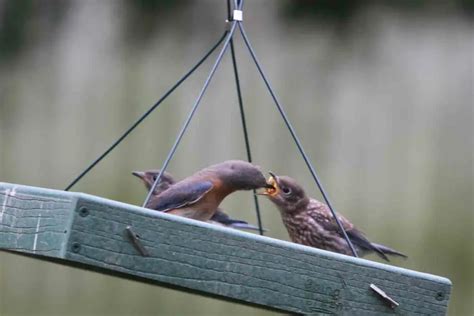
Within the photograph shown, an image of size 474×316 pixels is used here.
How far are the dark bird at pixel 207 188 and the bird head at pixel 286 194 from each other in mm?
349

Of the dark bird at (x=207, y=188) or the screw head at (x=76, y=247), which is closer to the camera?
the screw head at (x=76, y=247)

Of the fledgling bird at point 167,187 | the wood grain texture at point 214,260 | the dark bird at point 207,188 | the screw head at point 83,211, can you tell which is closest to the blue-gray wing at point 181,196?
the dark bird at point 207,188

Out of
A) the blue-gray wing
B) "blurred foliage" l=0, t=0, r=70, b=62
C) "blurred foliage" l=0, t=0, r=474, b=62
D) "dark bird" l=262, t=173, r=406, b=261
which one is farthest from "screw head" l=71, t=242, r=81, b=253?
"blurred foliage" l=0, t=0, r=70, b=62

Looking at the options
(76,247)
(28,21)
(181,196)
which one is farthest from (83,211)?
(28,21)

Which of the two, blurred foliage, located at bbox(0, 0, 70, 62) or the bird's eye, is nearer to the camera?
the bird's eye

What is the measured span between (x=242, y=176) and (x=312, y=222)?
0.54 metres

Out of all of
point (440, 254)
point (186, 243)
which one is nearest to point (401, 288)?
point (186, 243)

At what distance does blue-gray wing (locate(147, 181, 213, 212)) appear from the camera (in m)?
2.86

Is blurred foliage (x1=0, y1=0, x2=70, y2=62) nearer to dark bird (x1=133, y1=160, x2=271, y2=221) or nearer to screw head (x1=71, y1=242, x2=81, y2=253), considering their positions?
dark bird (x1=133, y1=160, x2=271, y2=221)

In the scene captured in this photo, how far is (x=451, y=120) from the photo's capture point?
401cm

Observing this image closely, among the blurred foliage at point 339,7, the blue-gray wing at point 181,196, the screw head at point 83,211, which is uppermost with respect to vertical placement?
the blurred foliage at point 339,7

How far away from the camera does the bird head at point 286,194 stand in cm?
335

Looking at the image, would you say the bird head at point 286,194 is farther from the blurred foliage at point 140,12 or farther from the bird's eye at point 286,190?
the blurred foliage at point 140,12

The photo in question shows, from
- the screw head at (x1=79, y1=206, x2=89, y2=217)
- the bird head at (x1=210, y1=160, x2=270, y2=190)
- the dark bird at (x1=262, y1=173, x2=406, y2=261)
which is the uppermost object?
the screw head at (x1=79, y1=206, x2=89, y2=217)
